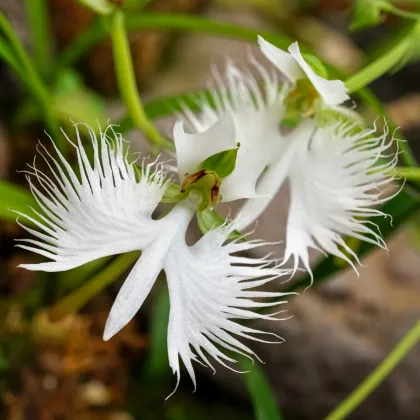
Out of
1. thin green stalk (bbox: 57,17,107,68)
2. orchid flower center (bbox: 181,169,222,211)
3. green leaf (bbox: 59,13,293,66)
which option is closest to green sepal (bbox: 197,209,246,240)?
orchid flower center (bbox: 181,169,222,211)

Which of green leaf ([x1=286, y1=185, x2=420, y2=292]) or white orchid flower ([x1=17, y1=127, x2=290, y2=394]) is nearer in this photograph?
white orchid flower ([x1=17, y1=127, x2=290, y2=394])

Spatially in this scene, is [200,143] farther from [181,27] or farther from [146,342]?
[146,342]

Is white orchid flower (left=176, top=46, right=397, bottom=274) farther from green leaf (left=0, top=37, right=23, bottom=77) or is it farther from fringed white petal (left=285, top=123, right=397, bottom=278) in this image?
green leaf (left=0, top=37, right=23, bottom=77)

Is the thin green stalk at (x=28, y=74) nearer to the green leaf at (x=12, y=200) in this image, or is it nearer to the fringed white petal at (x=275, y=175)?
the green leaf at (x=12, y=200)

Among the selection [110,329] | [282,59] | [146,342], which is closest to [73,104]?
[146,342]

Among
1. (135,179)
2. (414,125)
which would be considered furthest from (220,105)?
(414,125)

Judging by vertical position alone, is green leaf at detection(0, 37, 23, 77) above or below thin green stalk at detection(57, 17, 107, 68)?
below
